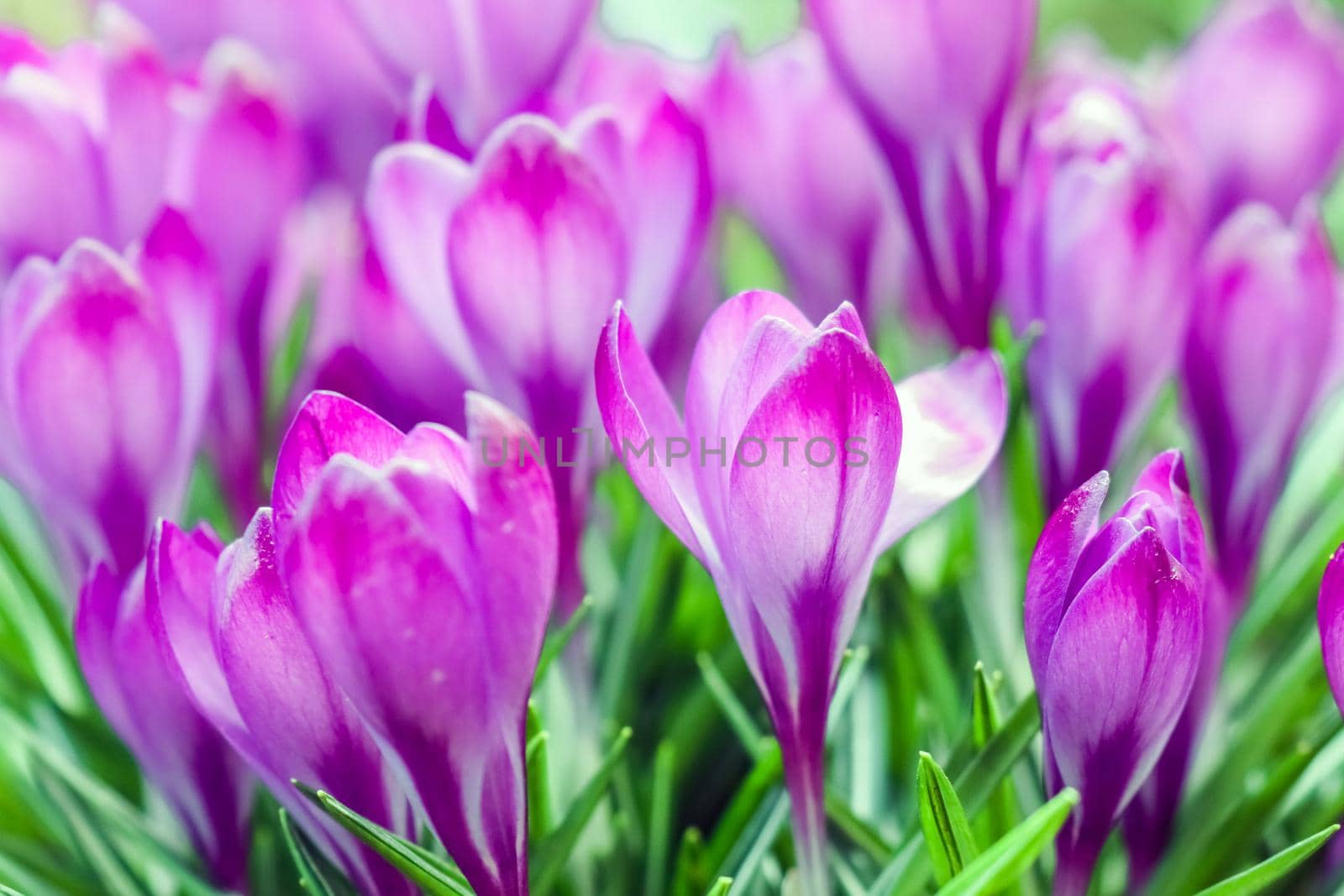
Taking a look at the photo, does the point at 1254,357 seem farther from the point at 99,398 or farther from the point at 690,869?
the point at 99,398

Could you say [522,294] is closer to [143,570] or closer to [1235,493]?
[143,570]

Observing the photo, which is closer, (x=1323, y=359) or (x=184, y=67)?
(x=1323, y=359)

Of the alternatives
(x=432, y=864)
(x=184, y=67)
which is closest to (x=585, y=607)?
(x=432, y=864)

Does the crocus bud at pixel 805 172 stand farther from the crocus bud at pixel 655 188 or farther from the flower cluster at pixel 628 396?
the crocus bud at pixel 655 188

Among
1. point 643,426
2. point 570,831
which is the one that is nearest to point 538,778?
point 570,831

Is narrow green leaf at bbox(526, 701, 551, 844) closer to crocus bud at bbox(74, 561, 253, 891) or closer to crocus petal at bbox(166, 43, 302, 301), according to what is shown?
crocus bud at bbox(74, 561, 253, 891)

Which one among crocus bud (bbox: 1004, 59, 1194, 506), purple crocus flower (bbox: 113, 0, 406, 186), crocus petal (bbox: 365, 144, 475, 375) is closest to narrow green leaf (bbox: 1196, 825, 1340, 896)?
crocus bud (bbox: 1004, 59, 1194, 506)

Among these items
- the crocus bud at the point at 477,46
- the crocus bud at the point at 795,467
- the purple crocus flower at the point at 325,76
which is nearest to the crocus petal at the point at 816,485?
the crocus bud at the point at 795,467
